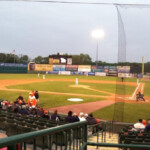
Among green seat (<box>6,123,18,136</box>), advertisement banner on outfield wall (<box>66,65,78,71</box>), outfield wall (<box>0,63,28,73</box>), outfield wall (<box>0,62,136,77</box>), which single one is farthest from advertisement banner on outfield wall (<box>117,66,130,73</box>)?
advertisement banner on outfield wall (<box>66,65,78,71</box>)

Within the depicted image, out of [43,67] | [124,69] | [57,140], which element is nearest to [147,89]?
[124,69]

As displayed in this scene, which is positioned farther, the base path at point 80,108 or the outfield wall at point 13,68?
the outfield wall at point 13,68

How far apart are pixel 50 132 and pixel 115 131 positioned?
8.98 metres

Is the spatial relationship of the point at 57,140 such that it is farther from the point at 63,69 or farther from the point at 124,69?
the point at 63,69

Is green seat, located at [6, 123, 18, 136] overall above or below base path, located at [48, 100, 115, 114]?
above

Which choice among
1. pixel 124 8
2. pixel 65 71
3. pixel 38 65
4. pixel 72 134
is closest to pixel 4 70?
pixel 38 65

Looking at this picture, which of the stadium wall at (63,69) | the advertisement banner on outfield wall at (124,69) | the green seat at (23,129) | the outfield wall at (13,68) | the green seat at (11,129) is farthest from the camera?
the stadium wall at (63,69)

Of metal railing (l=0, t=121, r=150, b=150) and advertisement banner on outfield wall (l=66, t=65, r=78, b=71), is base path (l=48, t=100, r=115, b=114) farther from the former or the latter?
advertisement banner on outfield wall (l=66, t=65, r=78, b=71)

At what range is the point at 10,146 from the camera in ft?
5.12

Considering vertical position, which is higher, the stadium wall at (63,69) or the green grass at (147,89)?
the stadium wall at (63,69)

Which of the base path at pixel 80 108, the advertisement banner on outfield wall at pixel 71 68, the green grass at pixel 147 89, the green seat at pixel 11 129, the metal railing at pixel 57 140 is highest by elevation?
the advertisement banner on outfield wall at pixel 71 68

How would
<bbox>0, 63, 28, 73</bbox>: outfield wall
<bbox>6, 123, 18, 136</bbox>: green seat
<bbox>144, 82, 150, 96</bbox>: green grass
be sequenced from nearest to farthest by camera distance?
<bbox>6, 123, 18, 136</bbox>: green seat → <bbox>144, 82, 150, 96</bbox>: green grass → <bbox>0, 63, 28, 73</bbox>: outfield wall

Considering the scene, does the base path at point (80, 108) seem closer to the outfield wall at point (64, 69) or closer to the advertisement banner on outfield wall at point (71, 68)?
the outfield wall at point (64, 69)

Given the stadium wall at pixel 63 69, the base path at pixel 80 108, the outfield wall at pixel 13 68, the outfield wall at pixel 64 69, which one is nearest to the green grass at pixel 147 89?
the base path at pixel 80 108
